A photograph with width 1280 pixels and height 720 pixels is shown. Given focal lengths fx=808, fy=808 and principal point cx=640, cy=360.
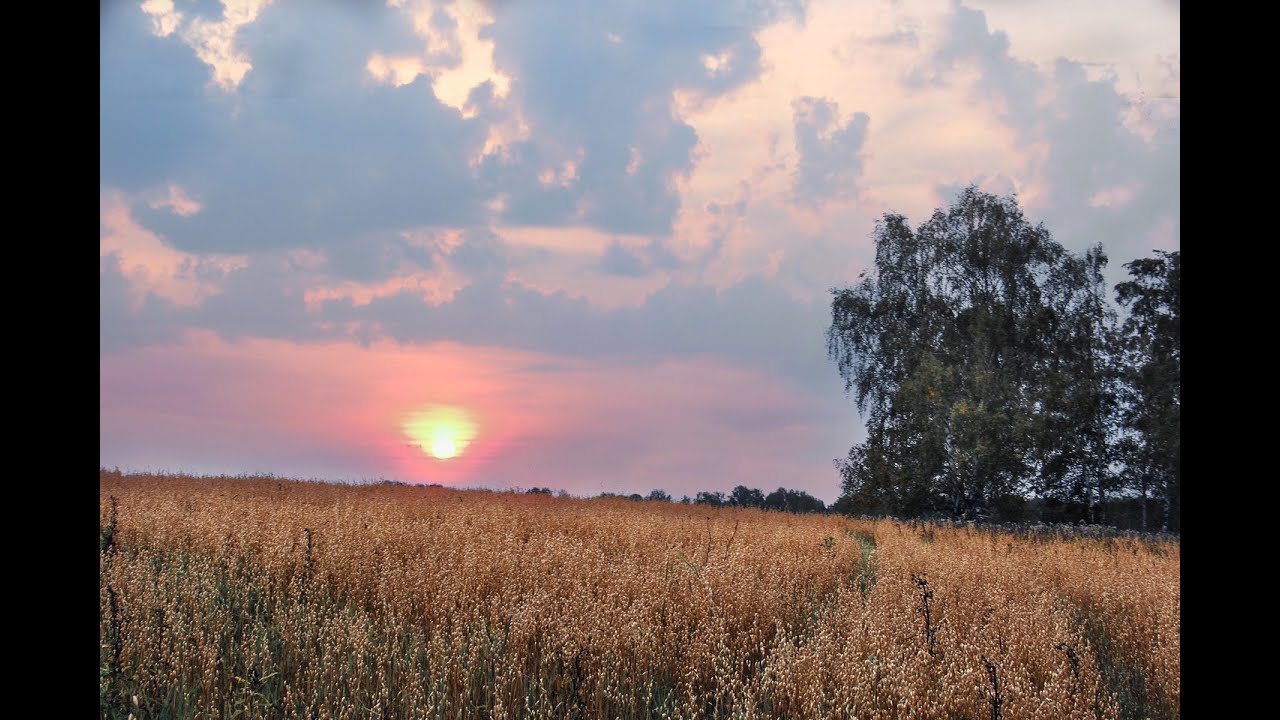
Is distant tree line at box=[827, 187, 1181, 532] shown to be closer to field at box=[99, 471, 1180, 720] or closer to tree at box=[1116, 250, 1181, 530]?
tree at box=[1116, 250, 1181, 530]

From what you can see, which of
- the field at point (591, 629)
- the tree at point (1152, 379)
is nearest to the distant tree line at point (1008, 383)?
the tree at point (1152, 379)

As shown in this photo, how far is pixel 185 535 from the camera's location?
10.0m

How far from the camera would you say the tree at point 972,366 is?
23.6m

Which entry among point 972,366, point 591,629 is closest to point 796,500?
point 972,366

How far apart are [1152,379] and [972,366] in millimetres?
5076

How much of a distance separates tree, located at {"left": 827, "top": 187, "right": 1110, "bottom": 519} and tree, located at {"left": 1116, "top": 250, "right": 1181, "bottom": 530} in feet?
2.80

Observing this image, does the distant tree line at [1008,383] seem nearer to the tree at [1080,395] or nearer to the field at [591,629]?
the tree at [1080,395]

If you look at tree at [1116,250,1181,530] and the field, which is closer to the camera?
the field

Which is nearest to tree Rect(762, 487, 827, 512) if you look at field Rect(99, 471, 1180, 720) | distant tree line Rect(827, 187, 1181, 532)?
distant tree line Rect(827, 187, 1181, 532)

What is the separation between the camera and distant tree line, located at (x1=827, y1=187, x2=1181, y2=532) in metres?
23.7

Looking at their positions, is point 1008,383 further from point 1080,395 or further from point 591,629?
point 591,629
